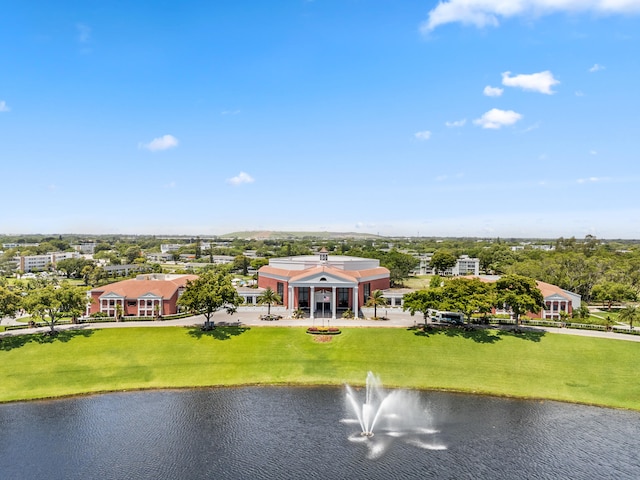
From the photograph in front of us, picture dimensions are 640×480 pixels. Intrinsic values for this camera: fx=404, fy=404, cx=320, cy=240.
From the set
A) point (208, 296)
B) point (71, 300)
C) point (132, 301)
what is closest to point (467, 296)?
point (208, 296)

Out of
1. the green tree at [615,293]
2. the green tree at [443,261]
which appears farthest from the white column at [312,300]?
the green tree at [443,261]

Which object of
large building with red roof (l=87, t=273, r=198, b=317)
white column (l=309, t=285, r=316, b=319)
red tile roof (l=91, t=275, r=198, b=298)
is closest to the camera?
white column (l=309, t=285, r=316, b=319)

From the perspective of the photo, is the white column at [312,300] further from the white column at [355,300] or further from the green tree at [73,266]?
the green tree at [73,266]

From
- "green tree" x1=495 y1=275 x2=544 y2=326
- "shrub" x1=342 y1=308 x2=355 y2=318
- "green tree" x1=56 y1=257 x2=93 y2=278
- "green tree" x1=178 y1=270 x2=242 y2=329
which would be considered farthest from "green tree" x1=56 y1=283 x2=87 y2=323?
"green tree" x1=56 y1=257 x2=93 y2=278

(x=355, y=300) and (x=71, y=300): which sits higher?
(x=71, y=300)

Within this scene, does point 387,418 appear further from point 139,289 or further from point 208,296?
point 139,289

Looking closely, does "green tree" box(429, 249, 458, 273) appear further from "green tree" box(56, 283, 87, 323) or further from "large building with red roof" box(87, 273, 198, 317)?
"green tree" box(56, 283, 87, 323)

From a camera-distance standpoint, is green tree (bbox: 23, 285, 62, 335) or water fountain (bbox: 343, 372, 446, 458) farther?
green tree (bbox: 23, 285, 62, 335)
